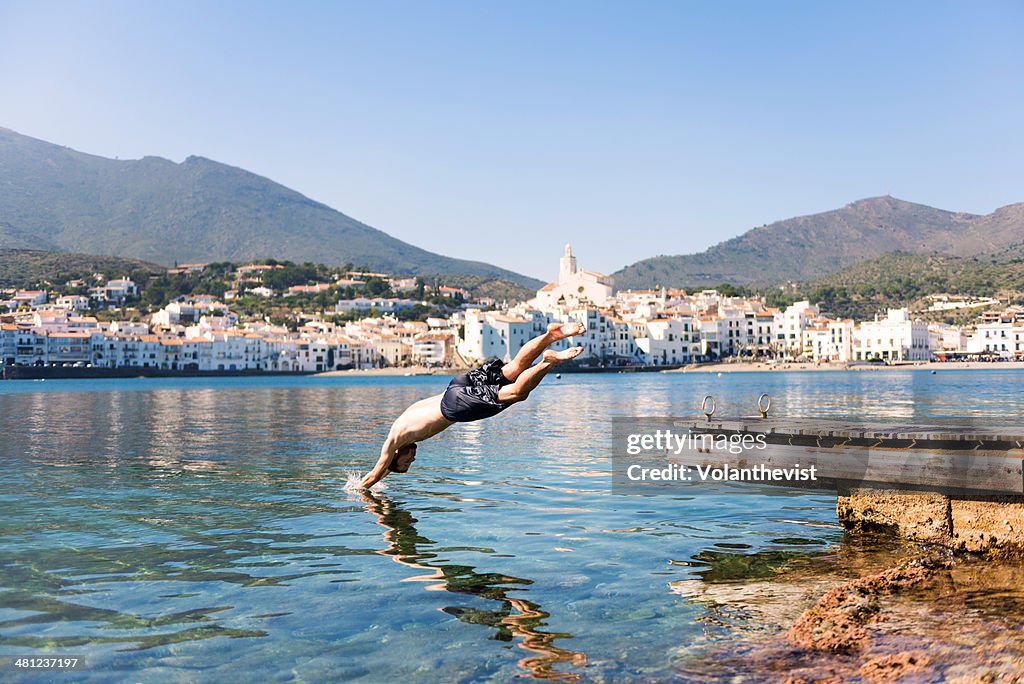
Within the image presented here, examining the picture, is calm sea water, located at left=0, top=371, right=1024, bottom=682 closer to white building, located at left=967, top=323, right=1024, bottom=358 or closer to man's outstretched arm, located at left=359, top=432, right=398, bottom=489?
man's outstretched arm, located at left=359, top=432, right=398, bottom=489

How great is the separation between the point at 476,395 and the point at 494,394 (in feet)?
0.69

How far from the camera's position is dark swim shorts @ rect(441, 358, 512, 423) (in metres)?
9.07

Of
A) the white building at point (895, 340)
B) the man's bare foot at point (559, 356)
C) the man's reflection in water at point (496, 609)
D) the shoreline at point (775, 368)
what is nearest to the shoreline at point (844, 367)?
the shoreline at point (775, 368)

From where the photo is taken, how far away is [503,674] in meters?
6.11

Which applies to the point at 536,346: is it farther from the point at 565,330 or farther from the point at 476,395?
the point at 476,395

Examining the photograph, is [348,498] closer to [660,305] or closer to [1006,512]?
[1006,512]

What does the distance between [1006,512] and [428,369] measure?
14386 cm

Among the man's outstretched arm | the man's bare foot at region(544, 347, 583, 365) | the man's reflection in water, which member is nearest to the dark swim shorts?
the man's bare foot at region(544, 347, 583, 365)

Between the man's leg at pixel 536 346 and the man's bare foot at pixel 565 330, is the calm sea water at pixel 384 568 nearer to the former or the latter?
the man's leg at pixel 536 346

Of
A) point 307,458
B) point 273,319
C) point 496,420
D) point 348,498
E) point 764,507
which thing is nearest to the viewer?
point 764,507

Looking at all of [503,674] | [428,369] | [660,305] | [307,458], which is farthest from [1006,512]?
[660,305]

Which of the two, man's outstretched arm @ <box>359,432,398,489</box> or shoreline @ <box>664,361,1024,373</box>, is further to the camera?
shoreline @ <box>664,361,1024,373</box>

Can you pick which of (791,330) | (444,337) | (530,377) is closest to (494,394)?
(530,377)

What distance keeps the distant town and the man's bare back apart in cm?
13248
